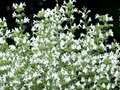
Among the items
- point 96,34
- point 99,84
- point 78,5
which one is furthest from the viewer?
point 78,5

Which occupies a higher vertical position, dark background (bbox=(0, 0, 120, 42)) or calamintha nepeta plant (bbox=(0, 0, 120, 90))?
dark background (bbox=(0, 0, 120, 42))

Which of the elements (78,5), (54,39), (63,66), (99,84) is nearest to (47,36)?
(54,39)

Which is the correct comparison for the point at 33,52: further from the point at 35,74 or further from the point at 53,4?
the point at 53,4

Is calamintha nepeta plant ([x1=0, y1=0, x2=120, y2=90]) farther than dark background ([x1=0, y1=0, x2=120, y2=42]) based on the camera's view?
No

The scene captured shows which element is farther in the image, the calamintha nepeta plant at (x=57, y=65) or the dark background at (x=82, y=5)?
the dark background at (x=82, y=5)

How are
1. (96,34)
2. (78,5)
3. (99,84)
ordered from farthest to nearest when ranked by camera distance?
1. (78,5)
2. (96,34)
3. (99,84)

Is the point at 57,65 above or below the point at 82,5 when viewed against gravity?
below

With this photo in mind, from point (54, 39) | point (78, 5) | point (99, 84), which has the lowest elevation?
point (99, 84)

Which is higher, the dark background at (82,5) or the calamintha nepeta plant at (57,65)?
the dark background at (82,5)

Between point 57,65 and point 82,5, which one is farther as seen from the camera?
point 82,5

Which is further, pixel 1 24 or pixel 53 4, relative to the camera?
pixel 53 4

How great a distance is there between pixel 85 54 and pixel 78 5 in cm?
274

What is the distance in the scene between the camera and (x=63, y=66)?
4289 millimetres

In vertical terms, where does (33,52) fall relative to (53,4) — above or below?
below
